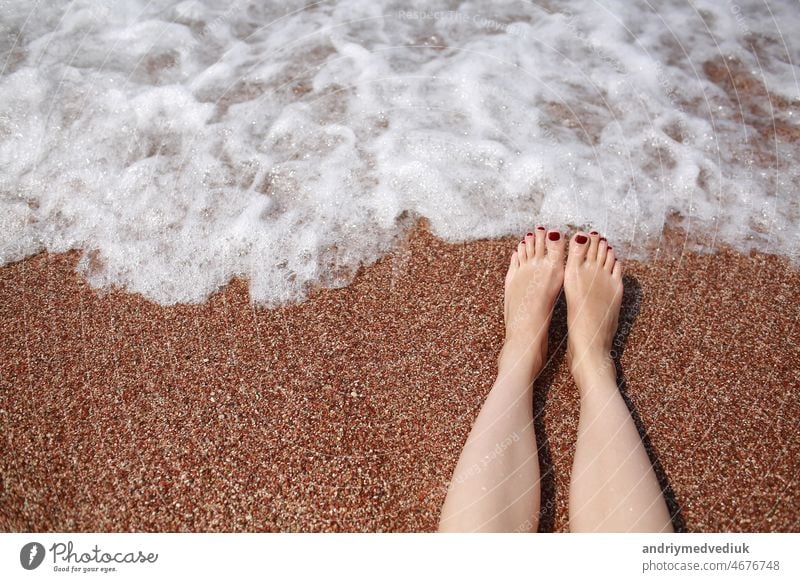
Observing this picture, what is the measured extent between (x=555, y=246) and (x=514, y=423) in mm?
1003

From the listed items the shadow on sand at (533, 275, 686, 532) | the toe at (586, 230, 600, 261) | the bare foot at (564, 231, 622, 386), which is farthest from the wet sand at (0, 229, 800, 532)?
the toe at (586, 230, 600, 261)

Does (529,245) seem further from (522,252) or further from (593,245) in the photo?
(593,245)

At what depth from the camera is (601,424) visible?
92.1 inches

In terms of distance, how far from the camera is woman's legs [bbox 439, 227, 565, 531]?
206 cm

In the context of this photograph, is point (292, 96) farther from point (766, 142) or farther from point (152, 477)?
point (766, 142)

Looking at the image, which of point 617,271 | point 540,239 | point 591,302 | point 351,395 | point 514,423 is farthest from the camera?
point 540,239

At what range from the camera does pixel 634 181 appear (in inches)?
136

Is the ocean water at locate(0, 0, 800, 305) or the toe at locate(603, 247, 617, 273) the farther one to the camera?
the ocean water at locate(0, 0, 800, 305)

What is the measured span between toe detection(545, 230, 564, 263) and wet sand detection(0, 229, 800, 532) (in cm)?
25

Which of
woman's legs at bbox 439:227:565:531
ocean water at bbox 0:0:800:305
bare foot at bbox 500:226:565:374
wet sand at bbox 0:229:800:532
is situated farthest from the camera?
ocean water at bbox 0:0:800:305

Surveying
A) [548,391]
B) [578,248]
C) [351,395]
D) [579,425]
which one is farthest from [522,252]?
[351,395]

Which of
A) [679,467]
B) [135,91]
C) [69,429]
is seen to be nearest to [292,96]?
[135,91]

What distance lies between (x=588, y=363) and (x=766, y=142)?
217 centimetres

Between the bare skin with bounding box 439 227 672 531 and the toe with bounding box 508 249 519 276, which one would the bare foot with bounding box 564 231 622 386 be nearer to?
the bare skin with bounding box 439 227 672 531
